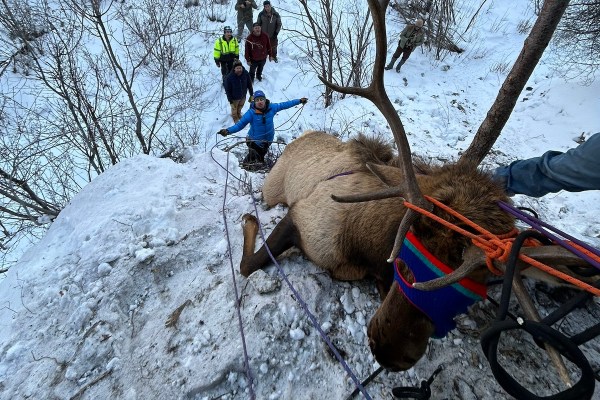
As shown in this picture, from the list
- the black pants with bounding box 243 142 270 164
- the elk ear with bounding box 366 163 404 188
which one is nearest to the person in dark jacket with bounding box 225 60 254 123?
the black pants with bounding box 243 142 270 164

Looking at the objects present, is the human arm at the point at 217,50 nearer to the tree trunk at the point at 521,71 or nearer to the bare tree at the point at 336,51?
the bare tree at the point at 336,51

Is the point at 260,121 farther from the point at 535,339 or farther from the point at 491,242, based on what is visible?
the point at 535,339

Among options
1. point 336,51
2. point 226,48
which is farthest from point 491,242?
point 226,48

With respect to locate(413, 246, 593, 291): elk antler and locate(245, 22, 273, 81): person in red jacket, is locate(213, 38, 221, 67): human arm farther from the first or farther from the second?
locate(413, 246, 593, 291): elk antler

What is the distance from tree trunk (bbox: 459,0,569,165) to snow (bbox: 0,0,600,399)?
4.73 ft

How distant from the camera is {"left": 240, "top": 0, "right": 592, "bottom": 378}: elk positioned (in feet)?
5.71

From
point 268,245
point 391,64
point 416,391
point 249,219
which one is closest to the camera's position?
point 416,391

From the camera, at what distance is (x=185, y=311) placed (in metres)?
2.67

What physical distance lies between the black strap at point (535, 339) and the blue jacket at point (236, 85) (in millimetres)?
8195

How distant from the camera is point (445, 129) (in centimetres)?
770

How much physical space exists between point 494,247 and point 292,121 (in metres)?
8.03

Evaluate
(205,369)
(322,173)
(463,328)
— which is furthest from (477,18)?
(205,369)

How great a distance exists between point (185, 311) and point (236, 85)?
→ 7072 mm

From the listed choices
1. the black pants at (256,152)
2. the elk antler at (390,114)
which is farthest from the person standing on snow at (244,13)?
the elk antler at (390,114)
